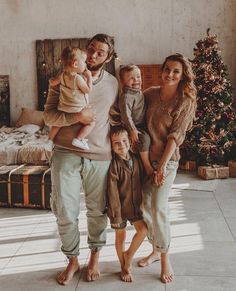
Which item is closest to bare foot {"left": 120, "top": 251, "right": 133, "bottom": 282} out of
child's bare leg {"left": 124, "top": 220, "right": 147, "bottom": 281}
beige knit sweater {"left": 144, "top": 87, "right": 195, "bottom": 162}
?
child's bare leg {"left": 124, "top": 220, "right": 147, "bottom": 281}

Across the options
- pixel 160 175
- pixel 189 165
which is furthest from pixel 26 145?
pixel 160 175

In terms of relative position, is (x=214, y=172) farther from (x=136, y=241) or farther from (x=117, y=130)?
(x=117, y=130)

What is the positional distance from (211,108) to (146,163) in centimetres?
364

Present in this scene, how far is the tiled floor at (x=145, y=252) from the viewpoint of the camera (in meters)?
2.81

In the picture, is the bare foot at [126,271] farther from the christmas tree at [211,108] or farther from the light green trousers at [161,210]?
the christmas tree at [211,108]

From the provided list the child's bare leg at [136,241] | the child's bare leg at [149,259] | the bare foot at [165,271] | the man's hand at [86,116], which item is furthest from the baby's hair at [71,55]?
the child's bare leg at [149,259]

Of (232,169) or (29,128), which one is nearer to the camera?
(232,169)

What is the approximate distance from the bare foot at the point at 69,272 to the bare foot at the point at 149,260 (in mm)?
505

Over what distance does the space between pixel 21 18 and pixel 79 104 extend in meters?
5.89

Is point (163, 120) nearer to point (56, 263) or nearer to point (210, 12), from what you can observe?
point (56, 263)

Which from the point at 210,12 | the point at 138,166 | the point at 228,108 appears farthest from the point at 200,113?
the point at 138,166

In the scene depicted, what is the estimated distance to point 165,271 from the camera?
285 centimetres

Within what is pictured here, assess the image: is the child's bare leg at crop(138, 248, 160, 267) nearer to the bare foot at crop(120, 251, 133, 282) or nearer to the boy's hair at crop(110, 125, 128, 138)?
the bare foot at crop(120, 251, 133, 282)

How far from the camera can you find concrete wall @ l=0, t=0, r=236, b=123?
7324mm
